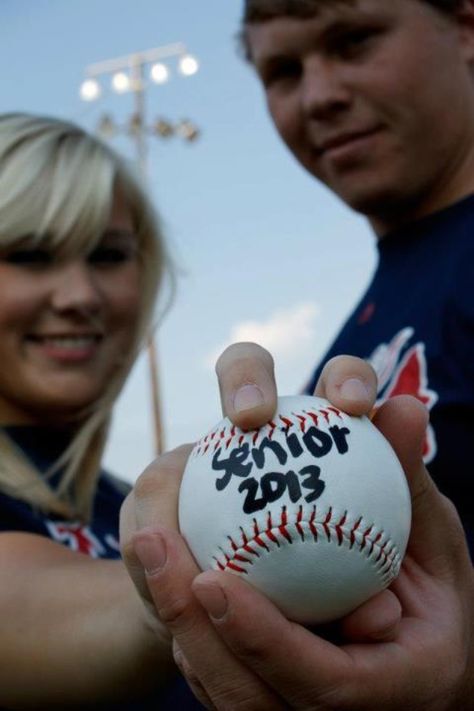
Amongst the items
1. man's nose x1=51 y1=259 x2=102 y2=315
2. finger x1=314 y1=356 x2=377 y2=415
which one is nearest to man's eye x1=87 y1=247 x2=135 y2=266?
man's nose x1=51 y1=259 x2=102 y2=315

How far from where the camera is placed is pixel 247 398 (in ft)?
3.39

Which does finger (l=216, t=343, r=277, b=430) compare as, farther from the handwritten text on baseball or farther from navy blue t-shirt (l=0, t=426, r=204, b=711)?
navy blue t-shirt (l=0, t=426, r=204, b=711)

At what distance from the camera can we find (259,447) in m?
1.05

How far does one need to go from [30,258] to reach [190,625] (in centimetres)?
157

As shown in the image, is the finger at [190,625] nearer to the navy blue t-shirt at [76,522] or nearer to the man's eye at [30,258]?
the navy blue t-shirt at [76,522]

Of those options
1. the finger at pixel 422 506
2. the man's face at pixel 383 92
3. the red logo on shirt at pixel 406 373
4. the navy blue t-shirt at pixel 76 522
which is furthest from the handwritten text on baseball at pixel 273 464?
the man's face at pixel 383 92

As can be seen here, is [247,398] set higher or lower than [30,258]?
lower

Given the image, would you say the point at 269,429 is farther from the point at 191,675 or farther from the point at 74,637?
the point at 74,637

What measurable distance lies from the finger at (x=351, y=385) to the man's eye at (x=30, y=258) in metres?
1.40

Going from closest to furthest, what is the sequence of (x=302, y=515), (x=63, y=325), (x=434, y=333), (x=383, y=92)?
(x=302, y=515) → (x=434, y=333) → (x=383, y=92) → (x=63, y=325)

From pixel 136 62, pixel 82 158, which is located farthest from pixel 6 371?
pixel 136 62

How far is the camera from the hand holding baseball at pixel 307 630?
0.93 m

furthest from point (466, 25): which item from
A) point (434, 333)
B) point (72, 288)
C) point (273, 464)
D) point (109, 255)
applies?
point (273, 464)

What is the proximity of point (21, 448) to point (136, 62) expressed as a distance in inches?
301
